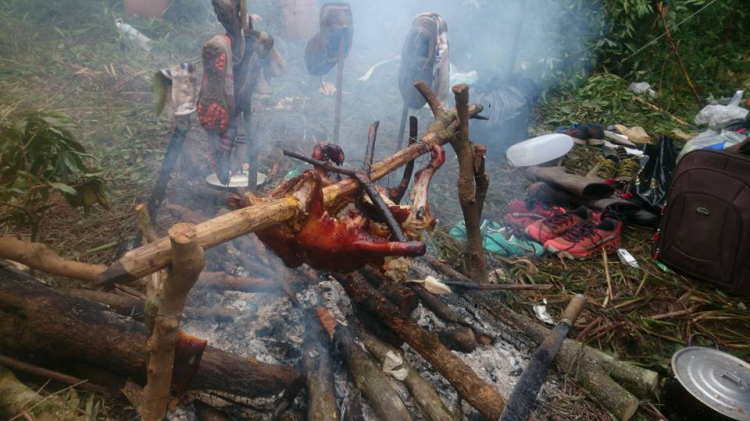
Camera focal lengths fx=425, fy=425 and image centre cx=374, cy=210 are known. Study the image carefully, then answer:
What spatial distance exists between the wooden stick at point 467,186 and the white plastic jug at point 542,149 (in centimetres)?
290

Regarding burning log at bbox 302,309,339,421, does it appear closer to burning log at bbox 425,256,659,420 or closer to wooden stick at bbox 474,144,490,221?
burning log at bbox 425,256,659,420

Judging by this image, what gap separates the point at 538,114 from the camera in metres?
7.93

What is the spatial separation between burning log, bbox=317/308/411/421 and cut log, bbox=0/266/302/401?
0.51 metres

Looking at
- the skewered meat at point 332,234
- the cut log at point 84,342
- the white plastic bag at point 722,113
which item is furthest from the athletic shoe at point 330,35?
the white plastic bag at point 722,113

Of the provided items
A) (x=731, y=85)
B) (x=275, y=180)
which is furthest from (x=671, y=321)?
(x=731, y=85)

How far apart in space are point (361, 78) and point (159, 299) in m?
7.97

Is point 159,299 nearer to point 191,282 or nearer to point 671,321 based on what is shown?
point 191,282

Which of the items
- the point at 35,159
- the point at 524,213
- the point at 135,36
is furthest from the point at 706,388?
the point at 135,36

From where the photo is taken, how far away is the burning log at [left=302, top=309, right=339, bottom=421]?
2381 mm

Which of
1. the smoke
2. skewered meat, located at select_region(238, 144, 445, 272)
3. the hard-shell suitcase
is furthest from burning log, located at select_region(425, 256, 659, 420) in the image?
the smoke

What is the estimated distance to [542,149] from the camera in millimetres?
6047

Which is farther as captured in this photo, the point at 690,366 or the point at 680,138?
the point at 680,138

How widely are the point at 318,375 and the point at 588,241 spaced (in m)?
3.45

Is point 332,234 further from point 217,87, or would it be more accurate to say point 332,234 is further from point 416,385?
point 217,87
